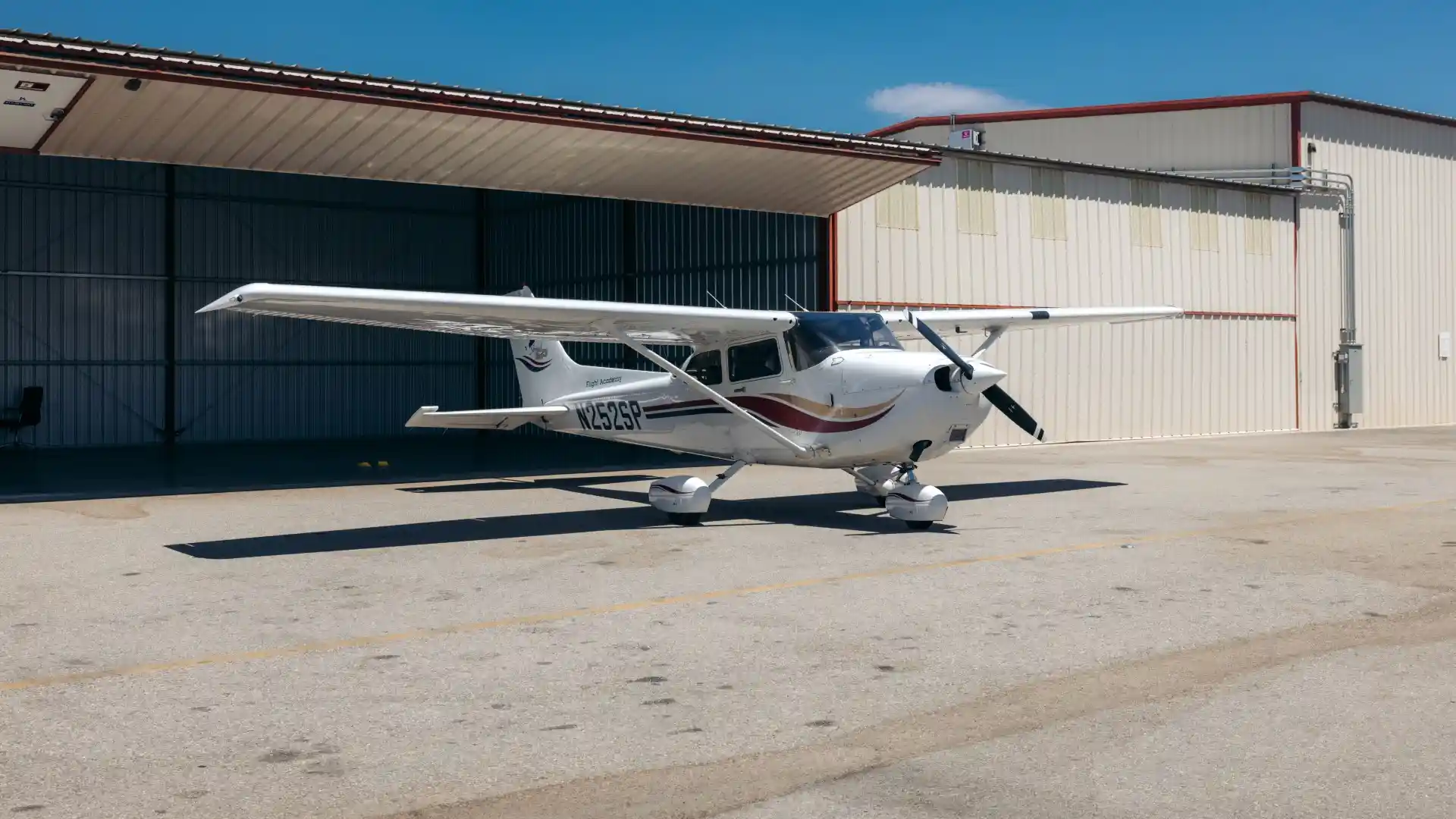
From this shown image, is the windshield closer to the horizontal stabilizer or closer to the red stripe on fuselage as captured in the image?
the red stripe on fuselage

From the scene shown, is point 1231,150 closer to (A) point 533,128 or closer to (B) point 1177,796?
(A) point 533,128

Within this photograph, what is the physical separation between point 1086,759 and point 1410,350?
30.9 m

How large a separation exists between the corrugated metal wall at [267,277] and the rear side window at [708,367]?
10.5 m

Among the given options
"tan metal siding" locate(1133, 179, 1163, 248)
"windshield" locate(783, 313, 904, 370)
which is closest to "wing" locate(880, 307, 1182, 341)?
"windshield" locate(783, 313, 904, 370)

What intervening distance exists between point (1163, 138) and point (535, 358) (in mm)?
22144

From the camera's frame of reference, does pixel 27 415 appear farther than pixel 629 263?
Yes

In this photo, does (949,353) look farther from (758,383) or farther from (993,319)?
(993,319)

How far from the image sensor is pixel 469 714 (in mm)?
5449

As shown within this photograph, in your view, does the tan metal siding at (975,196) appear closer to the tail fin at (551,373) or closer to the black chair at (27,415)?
the tail fin at (551,373)

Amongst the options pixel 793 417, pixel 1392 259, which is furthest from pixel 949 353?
pixel 1392 259

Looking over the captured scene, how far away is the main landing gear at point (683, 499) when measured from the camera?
39.7 ft

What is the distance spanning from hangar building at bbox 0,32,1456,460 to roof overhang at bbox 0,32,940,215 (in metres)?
0.06

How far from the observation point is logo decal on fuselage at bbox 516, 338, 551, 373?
16.5 metres

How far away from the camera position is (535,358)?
54.9 ft
